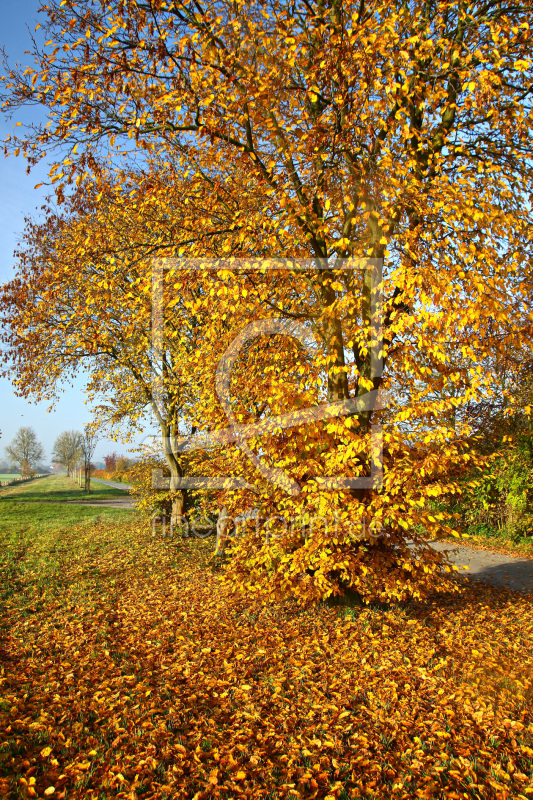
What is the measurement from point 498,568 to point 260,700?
8.80m

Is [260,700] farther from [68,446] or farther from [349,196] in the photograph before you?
[68,446]

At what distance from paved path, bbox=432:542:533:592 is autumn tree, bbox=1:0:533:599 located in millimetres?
3856

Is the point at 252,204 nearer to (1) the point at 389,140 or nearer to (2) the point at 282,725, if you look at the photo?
(1) the point at 389,140

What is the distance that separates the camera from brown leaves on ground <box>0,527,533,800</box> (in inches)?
115

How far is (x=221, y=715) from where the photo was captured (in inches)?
145

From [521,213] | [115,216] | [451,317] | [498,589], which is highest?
[115,216]

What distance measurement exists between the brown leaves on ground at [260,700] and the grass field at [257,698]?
1 centimetres

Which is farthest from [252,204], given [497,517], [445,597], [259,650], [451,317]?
[497,517]

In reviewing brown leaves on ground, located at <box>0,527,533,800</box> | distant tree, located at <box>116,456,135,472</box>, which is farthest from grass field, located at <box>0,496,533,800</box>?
distant tree, located at <box>116,456,135,472</box>

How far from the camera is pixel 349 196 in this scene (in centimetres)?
508

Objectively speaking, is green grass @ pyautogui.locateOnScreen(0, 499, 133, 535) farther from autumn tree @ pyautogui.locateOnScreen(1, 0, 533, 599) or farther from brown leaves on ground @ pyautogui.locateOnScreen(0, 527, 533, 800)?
autumn tree @ pyautogui.locateOnScreen(1, 0, 533, 599)

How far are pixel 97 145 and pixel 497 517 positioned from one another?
47.0 ft

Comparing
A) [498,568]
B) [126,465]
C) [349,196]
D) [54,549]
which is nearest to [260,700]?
[349,196]

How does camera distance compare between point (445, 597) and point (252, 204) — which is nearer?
point (252, 204)
